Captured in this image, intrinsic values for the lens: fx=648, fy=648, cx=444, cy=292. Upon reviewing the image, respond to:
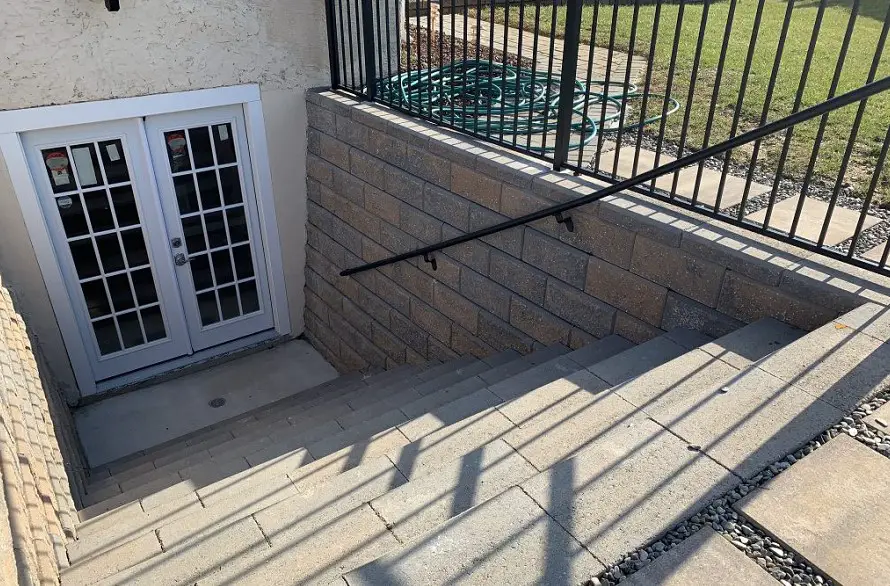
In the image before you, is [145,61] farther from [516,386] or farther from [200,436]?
[516,386]

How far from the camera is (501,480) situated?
227 centimetres

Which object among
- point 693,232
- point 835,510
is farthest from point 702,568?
point 693,232

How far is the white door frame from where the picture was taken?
470 centimetres

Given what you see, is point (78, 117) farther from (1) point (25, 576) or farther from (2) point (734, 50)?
(2) point (734, 50)

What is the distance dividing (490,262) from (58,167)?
344 cm

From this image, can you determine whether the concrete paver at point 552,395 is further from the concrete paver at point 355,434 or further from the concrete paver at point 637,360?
the concrete paver at point 355,434

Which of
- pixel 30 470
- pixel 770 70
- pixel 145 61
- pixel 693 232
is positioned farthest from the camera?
pixel 770 70

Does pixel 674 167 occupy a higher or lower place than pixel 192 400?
higher

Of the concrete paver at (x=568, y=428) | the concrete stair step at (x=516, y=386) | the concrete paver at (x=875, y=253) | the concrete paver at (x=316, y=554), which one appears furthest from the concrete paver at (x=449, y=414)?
the concrete paver at (x=875, y=253)

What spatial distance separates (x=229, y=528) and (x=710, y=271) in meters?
2.36

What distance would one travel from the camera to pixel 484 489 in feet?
7.32

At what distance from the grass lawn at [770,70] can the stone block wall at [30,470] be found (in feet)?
10.5

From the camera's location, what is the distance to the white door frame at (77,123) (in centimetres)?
470

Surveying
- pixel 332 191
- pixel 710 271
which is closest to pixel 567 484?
pixel 710 271
